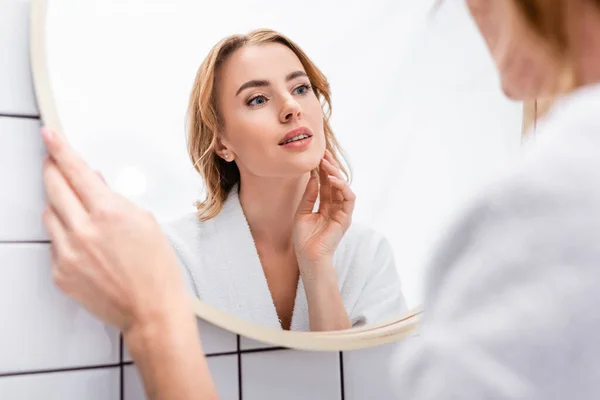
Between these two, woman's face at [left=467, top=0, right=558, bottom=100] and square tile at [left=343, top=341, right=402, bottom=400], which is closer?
woman's face at [left=467, top=0, right=558, bottom=100]

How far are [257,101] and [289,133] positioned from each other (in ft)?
0.20

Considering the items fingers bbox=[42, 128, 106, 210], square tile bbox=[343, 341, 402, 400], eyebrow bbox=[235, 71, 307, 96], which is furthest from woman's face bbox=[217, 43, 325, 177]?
square tile bbox=[343, 341, 402, 400]

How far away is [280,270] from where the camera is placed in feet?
2.67

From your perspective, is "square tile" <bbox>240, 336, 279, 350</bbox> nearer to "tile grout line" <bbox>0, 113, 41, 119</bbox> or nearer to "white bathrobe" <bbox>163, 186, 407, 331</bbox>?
"white bathrobe" <bbox>163, 186, 407, 331</bbox>

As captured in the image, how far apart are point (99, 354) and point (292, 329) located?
25cm

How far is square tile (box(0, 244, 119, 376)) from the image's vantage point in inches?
26.6

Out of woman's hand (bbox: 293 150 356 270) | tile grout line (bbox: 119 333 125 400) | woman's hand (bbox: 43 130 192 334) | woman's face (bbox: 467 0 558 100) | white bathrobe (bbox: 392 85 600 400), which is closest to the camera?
white bathrobe (bbox: 392 85 600 400)

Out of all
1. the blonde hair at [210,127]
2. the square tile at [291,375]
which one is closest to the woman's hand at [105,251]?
the blonde hair at [210,127]

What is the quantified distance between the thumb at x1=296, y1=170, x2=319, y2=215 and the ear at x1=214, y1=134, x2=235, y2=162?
0.40 ft

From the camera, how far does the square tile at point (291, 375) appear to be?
80cm

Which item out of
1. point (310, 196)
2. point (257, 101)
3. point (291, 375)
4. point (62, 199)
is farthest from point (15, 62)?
point (291, 375)

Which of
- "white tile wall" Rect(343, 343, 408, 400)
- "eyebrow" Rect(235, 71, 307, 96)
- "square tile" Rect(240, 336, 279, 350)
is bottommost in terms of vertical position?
"white tile wall" Rect(343, 343, 408, 400)

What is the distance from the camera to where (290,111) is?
803mm

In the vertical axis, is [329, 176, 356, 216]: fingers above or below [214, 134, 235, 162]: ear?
below
